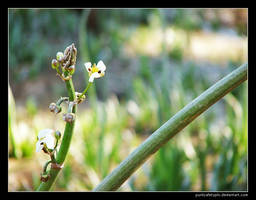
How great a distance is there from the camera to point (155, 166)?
2.47ft

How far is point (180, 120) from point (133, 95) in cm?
102

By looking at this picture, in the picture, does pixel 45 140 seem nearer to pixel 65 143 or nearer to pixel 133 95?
pixel 65 143

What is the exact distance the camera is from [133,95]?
1304 mm

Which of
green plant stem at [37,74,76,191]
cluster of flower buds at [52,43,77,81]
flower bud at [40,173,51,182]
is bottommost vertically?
flower bud at [40,173,51,182]

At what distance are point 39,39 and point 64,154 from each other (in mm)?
1277

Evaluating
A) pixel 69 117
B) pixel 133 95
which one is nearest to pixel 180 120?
pixel 69 117

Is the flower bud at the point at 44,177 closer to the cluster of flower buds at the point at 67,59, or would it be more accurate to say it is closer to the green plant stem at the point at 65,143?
the green plant stem at the point at 65,143

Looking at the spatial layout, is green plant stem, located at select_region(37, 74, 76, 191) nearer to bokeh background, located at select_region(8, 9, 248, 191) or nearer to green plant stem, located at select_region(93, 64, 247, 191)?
green plant stem, located at select_region(93, 64, 247, 191)

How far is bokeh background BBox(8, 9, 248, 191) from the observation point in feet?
2.42

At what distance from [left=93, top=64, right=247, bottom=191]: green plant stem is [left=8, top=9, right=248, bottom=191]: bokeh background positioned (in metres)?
0.25

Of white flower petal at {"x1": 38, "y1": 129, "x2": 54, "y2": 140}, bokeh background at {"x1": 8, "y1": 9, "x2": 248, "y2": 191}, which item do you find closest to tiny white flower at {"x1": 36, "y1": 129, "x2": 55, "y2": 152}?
white flower petal at {"x1": 38, "y1": 129, "x2": 54, "y2": 140}
